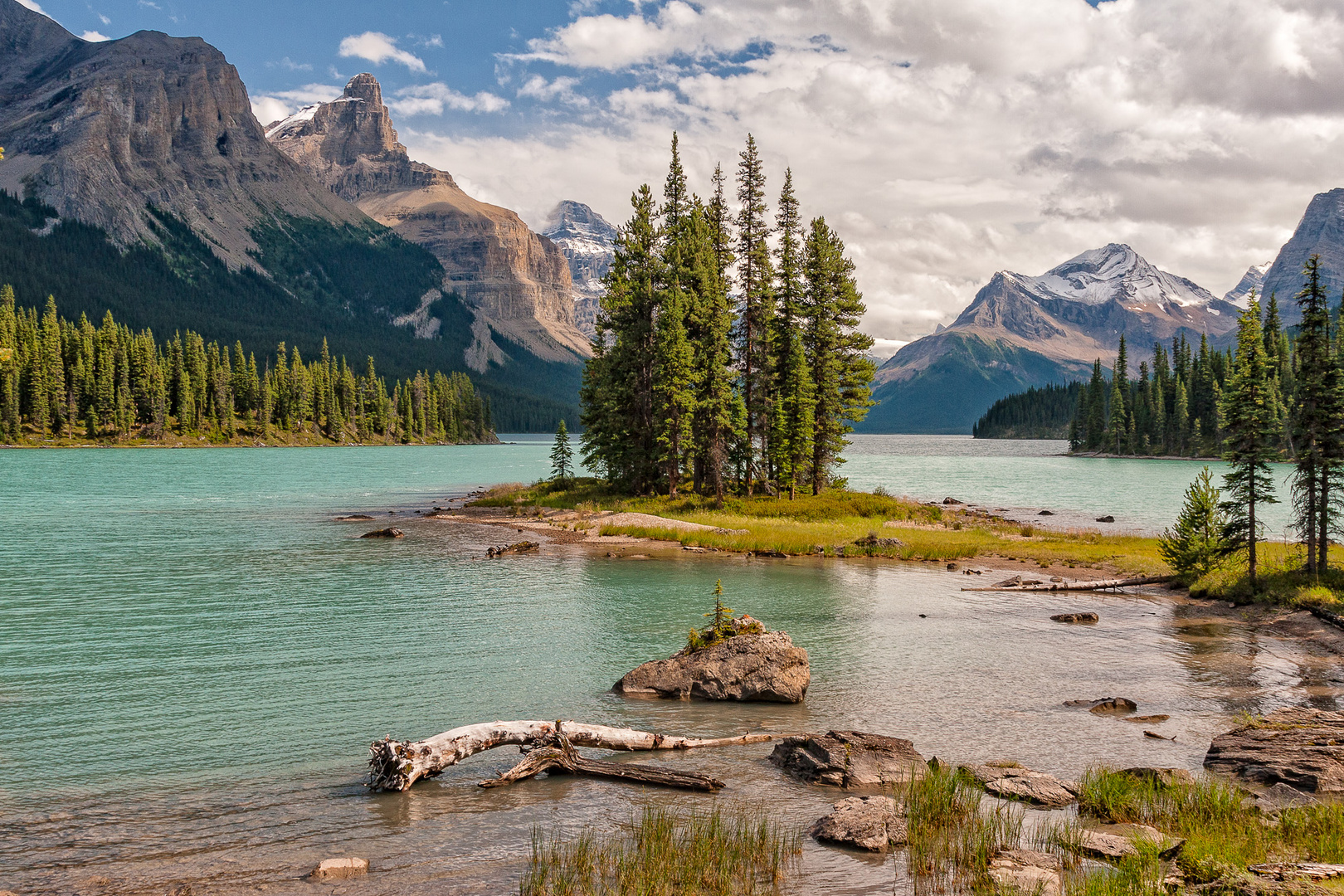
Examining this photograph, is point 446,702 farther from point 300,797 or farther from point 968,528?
point 968,528

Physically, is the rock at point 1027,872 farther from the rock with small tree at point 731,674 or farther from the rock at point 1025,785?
the rock with small tree at point 731,674

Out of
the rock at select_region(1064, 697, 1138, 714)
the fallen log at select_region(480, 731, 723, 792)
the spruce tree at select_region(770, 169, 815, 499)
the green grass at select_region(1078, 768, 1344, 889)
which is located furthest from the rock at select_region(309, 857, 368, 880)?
the spruce tree at select_region(770, 169, 815, 499)

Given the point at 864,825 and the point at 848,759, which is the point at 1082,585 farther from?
the point at 864,825

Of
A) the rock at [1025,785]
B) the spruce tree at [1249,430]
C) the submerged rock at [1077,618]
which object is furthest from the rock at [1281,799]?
the spruce tree at [1249,430]

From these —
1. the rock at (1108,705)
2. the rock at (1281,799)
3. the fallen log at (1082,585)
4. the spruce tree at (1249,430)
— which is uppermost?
the spruce tree at (1249,430)

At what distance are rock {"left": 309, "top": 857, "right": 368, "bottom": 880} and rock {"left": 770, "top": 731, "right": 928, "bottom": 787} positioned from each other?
748 centimetres

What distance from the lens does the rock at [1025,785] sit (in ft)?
41.7

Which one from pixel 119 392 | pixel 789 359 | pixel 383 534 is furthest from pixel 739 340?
pixel 119 392

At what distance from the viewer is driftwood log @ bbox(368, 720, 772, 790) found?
43.5 ft

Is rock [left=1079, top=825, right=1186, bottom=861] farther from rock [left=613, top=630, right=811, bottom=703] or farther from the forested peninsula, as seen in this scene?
the forested peninsula

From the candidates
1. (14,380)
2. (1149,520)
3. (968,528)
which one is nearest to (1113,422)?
(1149,520)

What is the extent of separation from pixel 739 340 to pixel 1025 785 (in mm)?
55722

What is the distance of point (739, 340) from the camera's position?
219ft

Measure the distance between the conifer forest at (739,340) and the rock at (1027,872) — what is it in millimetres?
47955
